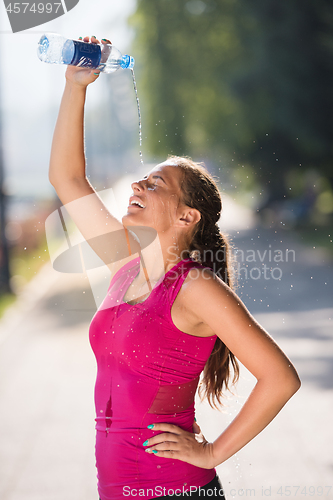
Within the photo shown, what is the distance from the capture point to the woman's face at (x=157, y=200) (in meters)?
2.06

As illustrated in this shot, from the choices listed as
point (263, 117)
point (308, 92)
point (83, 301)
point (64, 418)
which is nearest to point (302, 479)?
point (64, 418)

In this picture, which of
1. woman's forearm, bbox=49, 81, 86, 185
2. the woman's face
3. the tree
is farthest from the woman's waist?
the tree

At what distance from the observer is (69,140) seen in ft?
7.32

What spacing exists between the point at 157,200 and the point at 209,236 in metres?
0.27

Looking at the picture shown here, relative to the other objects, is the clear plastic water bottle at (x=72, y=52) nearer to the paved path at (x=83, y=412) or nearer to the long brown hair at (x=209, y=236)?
the long brown hair at (x=209, y=236)

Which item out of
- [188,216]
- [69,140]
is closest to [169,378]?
[188,216]

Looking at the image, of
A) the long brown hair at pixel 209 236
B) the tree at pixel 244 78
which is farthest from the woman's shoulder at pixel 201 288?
the tree at pixel 244 78

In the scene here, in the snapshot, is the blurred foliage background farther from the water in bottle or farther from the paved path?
the water in bottle

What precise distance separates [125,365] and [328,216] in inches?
876

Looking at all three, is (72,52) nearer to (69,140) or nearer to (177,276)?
(69,140)

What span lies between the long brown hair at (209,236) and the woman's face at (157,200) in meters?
0.04

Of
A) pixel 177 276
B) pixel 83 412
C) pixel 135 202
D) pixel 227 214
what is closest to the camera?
pixel 177 276

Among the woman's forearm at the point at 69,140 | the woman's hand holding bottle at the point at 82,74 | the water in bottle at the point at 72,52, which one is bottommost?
the woman's forearm at the point at 69,140

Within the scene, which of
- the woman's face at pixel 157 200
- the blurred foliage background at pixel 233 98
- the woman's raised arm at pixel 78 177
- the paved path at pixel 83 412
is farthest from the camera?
the blurred foliage background at pixel 233 98
